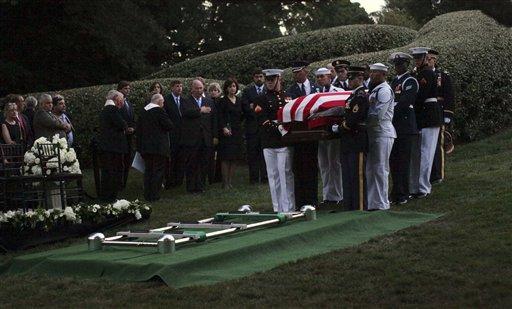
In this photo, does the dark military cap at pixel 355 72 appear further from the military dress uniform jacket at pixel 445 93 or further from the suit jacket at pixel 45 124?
the suit jacket at pixel 45 124

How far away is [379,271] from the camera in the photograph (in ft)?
32.0

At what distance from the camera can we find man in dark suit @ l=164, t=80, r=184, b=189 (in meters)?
17.8

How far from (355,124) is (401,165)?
127cm

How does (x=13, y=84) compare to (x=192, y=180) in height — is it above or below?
above

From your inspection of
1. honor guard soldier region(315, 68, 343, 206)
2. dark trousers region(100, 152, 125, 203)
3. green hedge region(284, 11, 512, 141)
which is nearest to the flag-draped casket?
honor guard soldier region(315, 68, 343, 206)

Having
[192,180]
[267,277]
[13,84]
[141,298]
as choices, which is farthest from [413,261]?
[13,84]

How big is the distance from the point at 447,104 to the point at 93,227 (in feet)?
18.7

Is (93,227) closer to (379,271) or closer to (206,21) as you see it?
(379,271)

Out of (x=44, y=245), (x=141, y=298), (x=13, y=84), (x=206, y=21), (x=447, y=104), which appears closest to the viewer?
(x=141, y=298)

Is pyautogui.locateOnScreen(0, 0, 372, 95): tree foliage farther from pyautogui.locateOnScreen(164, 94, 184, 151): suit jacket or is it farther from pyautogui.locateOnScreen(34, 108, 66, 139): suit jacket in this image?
pyautogui.locateOnScreen(34, 108, 66, 139): suit jacket

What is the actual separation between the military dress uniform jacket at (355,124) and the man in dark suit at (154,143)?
3.95m

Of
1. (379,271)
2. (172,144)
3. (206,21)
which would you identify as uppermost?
(206,21)

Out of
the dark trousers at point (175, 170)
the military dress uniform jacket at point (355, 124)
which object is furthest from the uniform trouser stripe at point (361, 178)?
the dark trousers at point (175, 170)

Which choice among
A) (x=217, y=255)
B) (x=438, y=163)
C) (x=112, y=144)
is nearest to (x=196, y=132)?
(x=112, y=144)
